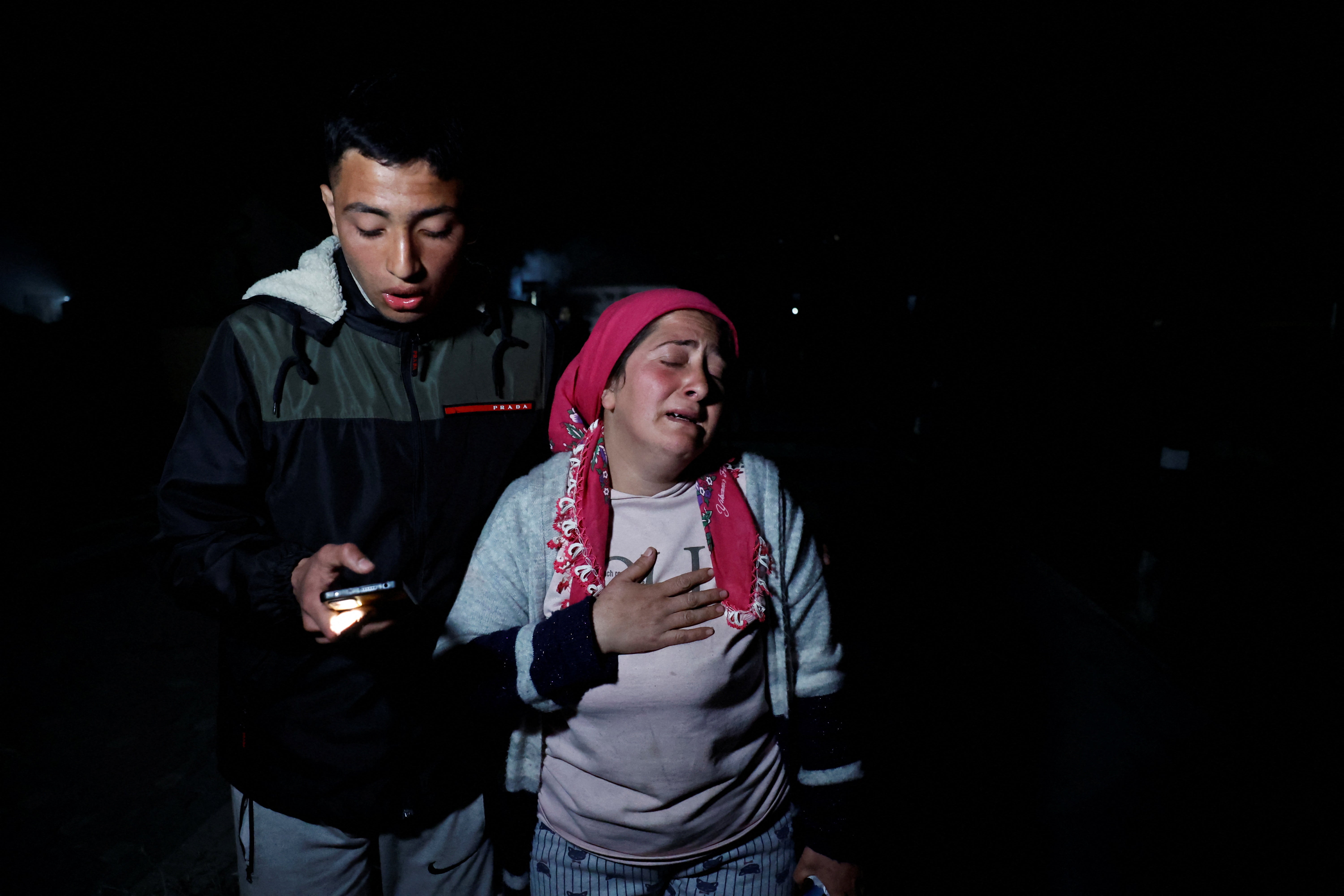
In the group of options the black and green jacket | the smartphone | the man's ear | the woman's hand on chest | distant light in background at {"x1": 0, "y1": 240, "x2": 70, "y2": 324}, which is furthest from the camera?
distant light in background at {"x1": 0, "y1": 240, "x2": 70, "y2": 324}

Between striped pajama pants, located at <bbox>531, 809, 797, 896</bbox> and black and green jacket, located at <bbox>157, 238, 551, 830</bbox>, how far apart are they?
356 mm

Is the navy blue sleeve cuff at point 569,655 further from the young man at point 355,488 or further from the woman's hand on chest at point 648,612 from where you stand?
the young man at point 355,488

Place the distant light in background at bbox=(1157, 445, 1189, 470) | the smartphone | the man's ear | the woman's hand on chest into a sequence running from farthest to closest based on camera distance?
the distant light in background at bbox=(1157, 445, 1189, 470)
the man's ear
the woman's hand on chest
the smartphone

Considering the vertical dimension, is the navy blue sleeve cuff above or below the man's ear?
below

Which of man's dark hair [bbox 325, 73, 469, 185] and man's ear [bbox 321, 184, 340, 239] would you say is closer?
man's dark hair [bbox 325, 73, 469, 185]

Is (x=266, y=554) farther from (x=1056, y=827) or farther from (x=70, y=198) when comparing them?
(x=70, y=198)

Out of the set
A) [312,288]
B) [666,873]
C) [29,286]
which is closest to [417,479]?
[312,288]

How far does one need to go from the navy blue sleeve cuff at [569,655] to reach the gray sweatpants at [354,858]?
2.53 ft

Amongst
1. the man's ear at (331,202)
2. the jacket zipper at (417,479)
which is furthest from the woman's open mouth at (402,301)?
the man's ear at (331,202)

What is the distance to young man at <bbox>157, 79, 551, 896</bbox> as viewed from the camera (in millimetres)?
1647

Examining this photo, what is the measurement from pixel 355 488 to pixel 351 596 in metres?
0.62

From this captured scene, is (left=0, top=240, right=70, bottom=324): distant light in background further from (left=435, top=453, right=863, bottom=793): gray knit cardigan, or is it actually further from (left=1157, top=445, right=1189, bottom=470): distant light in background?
(left=1157, top=445, right=1189, bottom=470): distant light in background

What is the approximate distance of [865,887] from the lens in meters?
2.92

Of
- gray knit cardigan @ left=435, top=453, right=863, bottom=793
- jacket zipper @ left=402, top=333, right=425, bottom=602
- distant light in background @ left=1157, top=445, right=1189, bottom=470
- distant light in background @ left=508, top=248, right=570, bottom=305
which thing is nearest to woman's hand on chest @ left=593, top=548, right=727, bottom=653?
gray knit cardigan @ left=435, top=453, right=863, bottom=793
